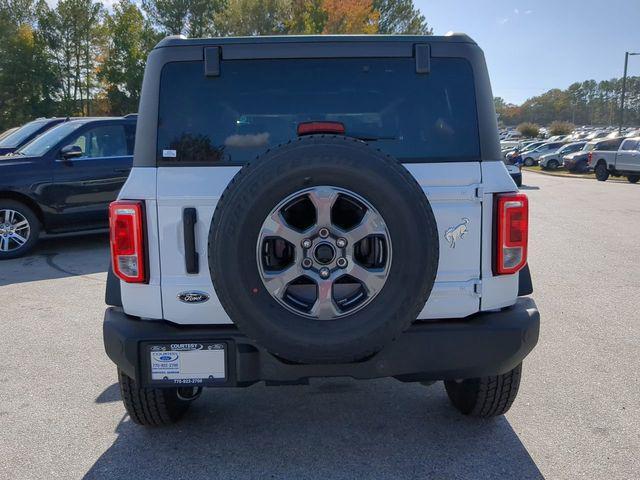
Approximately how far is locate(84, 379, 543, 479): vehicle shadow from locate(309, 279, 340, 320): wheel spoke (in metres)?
0.92

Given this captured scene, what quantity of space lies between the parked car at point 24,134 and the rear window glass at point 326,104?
24.5 feet

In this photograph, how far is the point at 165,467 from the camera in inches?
119

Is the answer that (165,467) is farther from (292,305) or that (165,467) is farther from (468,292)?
(468,292)

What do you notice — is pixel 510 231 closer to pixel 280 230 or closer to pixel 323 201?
pixel 323 201

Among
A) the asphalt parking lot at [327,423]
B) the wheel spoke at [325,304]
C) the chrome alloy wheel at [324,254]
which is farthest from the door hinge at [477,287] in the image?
the asphalt parking lot at [327,423]

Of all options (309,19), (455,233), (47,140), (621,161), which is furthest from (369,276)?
(309,19)

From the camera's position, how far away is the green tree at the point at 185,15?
4619 cm

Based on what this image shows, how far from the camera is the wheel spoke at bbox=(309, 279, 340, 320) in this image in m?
2.52

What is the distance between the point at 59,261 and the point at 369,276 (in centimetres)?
675

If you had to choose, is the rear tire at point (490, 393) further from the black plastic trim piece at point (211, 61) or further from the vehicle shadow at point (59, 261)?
the vehicle shadow at point (59, 261)

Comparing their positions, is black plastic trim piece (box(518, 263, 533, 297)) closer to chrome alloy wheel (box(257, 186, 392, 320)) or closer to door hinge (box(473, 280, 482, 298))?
door hinge (box(473, 280, 482, 298))

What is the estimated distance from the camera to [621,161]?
79.7ft

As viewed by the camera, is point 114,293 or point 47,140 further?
point 47,140

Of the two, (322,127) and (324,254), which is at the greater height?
(322,127)
